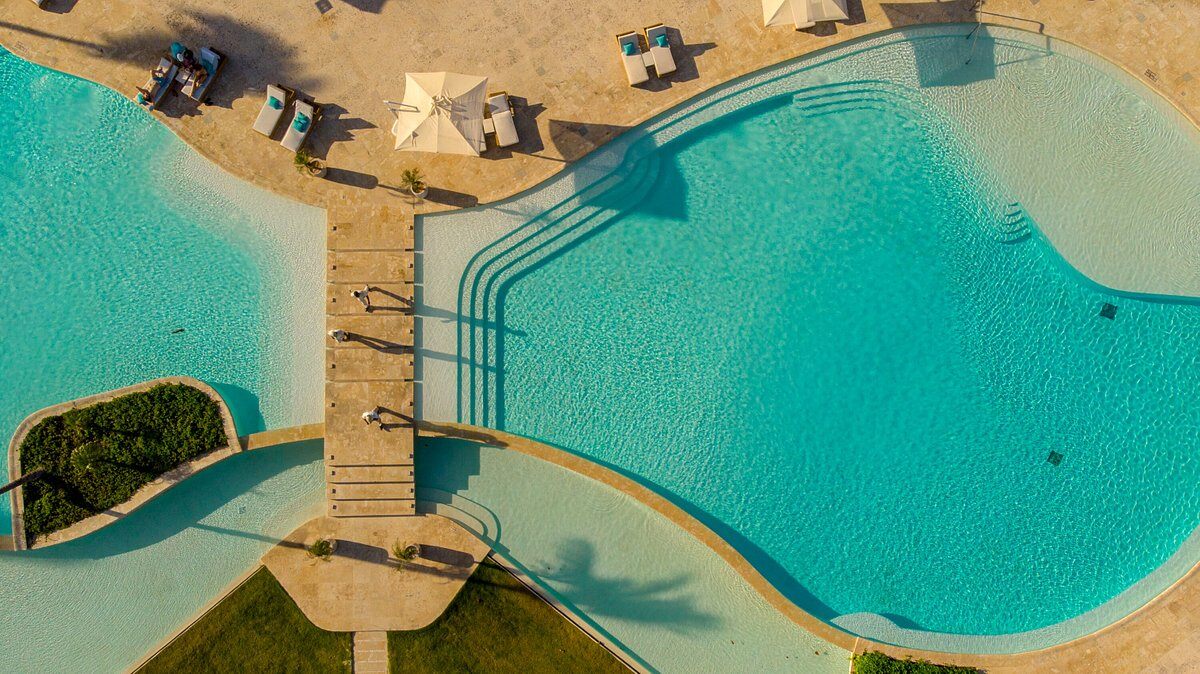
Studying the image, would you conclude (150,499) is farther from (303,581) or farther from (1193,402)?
(1193,402)

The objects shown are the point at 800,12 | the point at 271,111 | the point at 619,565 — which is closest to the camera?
the point at 800,12

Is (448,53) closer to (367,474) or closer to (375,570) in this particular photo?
(367,474)

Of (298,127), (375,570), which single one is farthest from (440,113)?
(375,570)

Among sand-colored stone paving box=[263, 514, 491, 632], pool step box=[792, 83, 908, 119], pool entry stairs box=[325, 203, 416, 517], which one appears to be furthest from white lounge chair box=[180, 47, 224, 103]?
pool step box=[792, 83, 908, 119]

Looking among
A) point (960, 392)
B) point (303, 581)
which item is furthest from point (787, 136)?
point (303, 581)

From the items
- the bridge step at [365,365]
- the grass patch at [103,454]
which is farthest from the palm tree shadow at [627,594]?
the grass patch at [103,454]

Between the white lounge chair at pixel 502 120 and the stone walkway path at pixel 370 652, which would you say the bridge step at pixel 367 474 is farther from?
the white lounge chair at pixel 502 120
